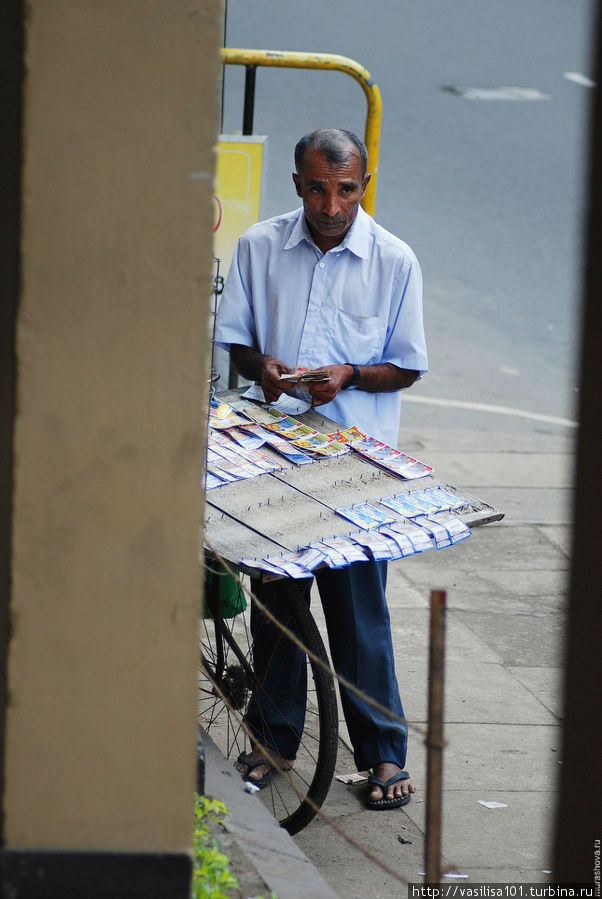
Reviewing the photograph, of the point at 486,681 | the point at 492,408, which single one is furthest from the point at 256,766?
the point at 492,408

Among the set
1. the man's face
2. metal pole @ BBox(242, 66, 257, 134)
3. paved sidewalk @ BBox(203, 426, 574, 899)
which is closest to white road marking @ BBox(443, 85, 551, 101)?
paved sidewalk @ BBox(203, 426, 574, 899)

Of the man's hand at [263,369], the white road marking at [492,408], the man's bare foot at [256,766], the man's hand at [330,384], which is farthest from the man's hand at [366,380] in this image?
the white road marking at [492,408]

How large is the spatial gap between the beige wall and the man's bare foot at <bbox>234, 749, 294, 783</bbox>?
1.74 metres

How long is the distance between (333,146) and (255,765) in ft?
7.26

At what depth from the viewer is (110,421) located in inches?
101

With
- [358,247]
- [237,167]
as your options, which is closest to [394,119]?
[237,167]

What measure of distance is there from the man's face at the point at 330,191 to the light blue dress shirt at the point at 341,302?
0.26 ft

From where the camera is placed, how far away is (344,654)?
4305mm

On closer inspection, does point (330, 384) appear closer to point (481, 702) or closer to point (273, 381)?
point (273, 381)

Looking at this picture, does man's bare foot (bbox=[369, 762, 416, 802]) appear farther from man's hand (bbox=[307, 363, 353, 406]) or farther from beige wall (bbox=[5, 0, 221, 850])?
beige wall (bbox=[5, 0, 221, 850])

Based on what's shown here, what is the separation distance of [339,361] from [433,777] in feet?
7.10

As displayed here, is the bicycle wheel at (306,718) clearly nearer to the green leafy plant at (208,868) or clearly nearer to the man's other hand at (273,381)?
the green leafy plant at (208,868)

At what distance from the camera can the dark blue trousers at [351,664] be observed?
168 inches

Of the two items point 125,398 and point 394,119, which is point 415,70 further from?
point 125,398
